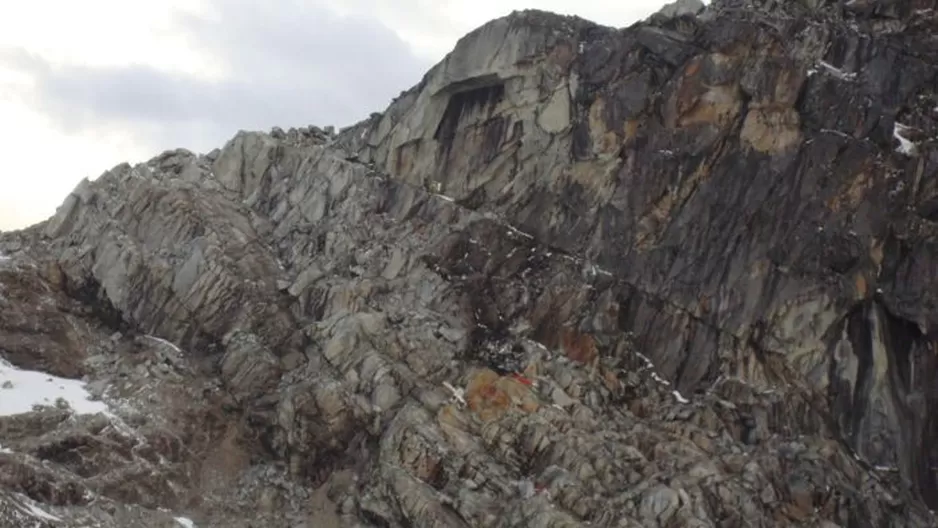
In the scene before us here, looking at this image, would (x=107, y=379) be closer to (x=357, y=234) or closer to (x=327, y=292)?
(x=327, y=292)

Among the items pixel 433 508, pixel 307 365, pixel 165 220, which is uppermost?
pixel 165 220

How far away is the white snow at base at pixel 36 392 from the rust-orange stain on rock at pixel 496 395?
1731 cm

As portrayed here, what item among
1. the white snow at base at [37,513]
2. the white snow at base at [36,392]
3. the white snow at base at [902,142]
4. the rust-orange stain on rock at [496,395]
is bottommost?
the white snow at base at [37,513]

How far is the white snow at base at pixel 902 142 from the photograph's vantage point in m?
39.9

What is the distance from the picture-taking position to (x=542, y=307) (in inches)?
1727

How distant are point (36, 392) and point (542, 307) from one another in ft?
79.9

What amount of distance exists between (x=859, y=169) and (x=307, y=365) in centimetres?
2746

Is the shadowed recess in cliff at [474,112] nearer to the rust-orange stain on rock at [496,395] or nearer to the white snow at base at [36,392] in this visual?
the rust-orange stain on rock at [496,395]

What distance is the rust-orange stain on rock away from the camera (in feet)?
127

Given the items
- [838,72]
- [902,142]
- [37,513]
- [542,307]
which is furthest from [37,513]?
[838,72]

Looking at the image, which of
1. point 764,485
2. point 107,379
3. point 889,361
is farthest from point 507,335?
point 107,379

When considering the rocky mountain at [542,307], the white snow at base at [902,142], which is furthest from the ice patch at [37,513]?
the white snow at base at [902,142]

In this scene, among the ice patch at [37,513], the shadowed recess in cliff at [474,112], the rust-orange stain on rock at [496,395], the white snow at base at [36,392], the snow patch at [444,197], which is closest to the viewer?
the ice patch at [37,513]

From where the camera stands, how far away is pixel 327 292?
152 ft
